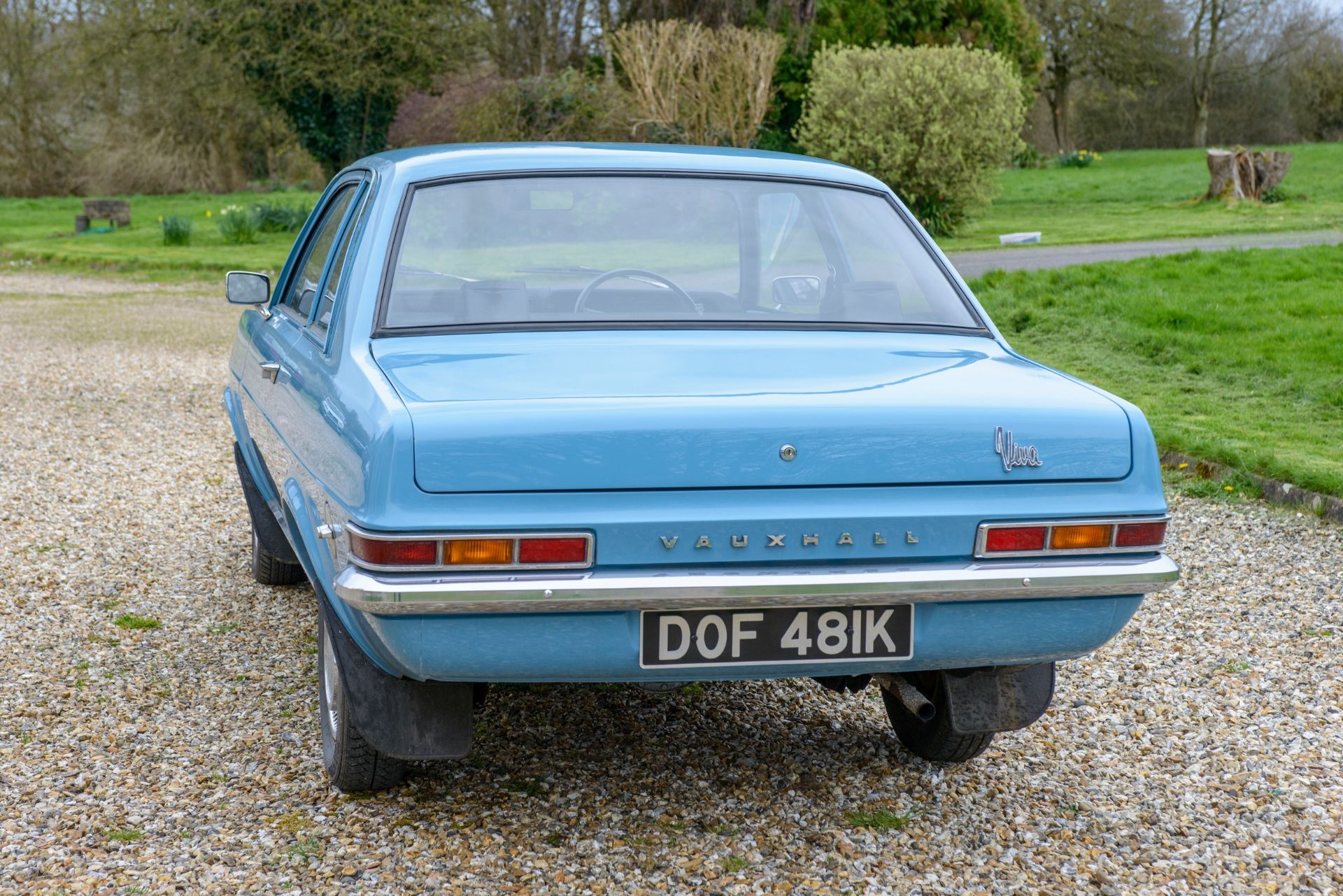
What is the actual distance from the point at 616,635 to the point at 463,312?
1048 millimetres

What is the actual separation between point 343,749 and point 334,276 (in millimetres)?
1343

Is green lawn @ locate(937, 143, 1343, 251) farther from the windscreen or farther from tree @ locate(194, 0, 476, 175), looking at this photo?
the windscreen

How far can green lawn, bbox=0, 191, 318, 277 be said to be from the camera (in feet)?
71.3

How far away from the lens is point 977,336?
11.6ft

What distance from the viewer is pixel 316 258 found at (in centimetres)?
425

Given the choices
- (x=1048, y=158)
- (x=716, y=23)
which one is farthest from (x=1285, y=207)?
(x=1048, y=158)

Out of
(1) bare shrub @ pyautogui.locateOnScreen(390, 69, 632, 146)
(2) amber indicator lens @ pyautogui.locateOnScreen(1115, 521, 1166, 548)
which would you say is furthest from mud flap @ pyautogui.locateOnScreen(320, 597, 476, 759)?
(1) bare shrub @ pyautogui.locateOnScreen(390, 69, 632, 146)

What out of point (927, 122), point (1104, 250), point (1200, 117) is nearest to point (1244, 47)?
point (1200, 117)

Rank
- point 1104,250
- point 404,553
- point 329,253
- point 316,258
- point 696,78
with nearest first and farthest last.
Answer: point 404,553 → point 329,253 → point 316,258 → point 1104,250 → point 696,78

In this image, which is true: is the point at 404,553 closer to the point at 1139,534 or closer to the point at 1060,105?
the point at 1139,534

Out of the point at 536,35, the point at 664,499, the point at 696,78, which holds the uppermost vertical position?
the point at 536,35

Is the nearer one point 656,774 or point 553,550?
point 553,550

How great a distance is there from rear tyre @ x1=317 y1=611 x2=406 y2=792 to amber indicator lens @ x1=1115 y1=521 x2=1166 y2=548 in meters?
1.67

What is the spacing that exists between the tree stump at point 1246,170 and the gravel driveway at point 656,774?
63.3ft
